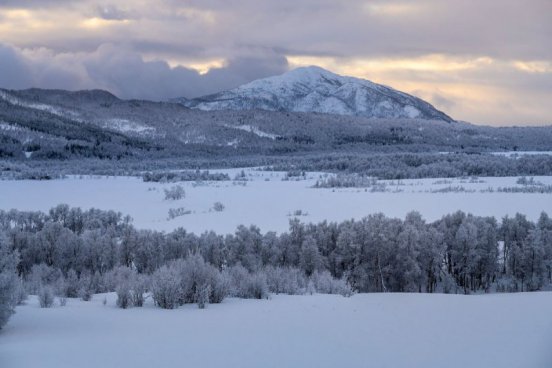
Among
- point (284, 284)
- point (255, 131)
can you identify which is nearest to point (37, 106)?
point (255, 131)

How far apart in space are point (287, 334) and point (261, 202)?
72.5 ft

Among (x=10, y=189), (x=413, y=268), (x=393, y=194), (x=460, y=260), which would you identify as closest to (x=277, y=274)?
(x=413, y=268)

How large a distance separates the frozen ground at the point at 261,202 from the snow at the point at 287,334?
13.1 metres

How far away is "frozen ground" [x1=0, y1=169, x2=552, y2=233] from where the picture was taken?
23.9 meters

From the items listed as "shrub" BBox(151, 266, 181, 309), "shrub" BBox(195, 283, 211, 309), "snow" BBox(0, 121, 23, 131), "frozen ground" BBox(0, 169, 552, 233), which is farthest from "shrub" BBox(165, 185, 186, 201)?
"snow" BBox(0, 121, 23, 131)

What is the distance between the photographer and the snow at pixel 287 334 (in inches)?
245

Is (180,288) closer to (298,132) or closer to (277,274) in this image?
(277,274)

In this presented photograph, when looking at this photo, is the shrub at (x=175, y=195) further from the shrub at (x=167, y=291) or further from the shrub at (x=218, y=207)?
the shrub at (x=167, y=291)

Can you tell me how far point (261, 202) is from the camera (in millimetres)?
29172

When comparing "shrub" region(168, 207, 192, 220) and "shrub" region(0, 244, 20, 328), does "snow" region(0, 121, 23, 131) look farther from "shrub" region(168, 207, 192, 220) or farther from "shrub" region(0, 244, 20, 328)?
"shrub" region(0, 244, 20, 328)

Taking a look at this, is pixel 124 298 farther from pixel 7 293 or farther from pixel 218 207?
pixel 218 207

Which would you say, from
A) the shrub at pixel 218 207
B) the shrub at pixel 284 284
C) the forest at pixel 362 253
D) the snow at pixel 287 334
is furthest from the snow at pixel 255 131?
the snow at pixel 287 334

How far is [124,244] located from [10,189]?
71.6 ft

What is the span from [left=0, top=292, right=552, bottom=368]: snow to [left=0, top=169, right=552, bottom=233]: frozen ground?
42.9ft
